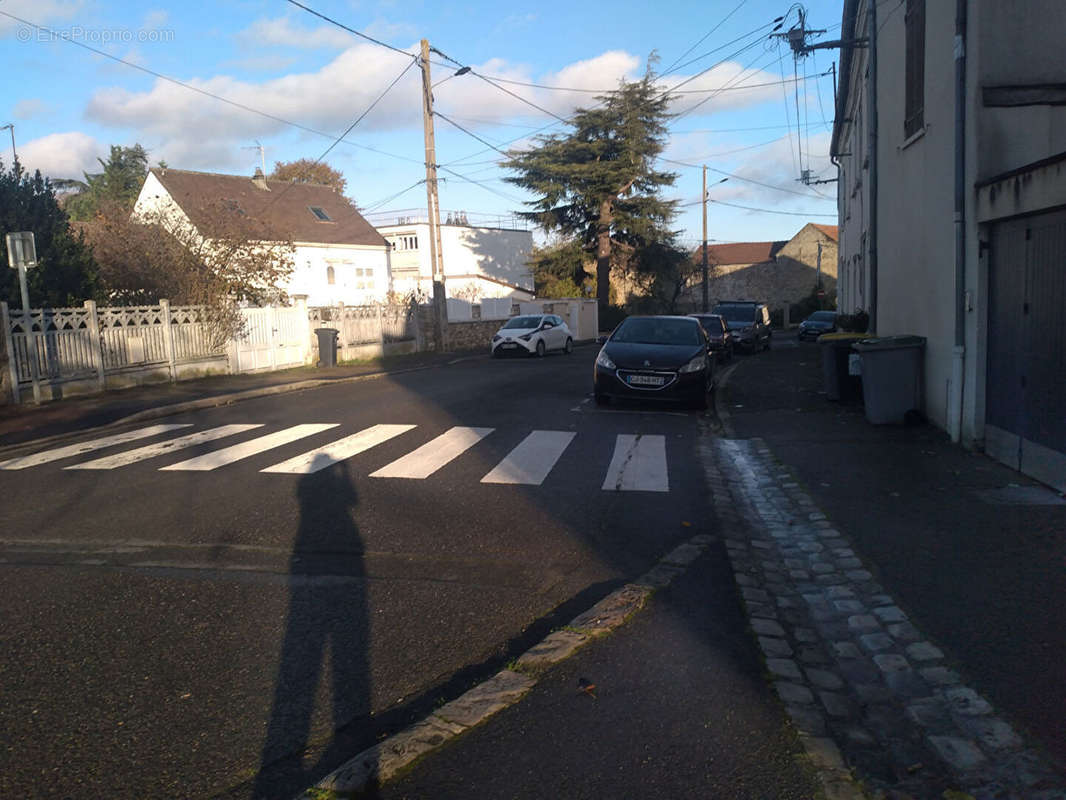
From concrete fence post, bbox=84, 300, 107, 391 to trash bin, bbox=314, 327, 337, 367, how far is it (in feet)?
25.5

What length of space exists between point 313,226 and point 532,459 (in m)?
37.5

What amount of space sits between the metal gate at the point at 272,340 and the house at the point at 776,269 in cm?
→ 5239

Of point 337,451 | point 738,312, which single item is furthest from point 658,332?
point 738,312

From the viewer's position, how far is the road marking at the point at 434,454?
8758mm

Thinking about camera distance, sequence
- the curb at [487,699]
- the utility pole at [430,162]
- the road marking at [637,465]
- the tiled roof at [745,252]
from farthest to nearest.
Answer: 1. the tiled roof at [745,252]
2. the utility pole at [430,162]
3. the road marking at [637,465]
4. the curb at [487,699]

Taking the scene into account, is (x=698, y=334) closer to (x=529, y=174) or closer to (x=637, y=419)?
(x=637, y=419)

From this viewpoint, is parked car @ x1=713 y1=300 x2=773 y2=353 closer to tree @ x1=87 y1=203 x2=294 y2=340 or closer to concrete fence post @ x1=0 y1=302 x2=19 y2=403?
tree @ x1=87 y1=203 x2=294 y2=340

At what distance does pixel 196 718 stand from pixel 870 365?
989 cm

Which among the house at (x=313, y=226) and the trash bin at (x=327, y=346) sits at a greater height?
the house at (x=313, y=226)

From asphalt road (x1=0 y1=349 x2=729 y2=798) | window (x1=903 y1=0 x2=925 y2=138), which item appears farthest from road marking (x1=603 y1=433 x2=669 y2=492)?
window (x1=903 y1=0 x2=925 y2=138)

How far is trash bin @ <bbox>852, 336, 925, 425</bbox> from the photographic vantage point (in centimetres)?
1122

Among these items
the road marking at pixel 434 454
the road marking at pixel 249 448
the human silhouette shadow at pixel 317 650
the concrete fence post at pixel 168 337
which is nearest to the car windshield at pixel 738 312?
the concrete fence post at pixel 168 337

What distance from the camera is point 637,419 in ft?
42.7

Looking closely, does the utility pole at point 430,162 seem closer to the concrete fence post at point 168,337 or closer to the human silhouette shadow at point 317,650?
the concrete fence post at point 168,337
